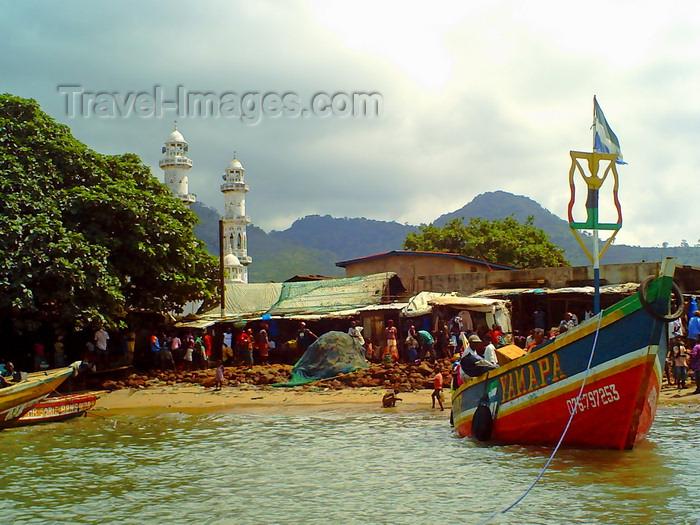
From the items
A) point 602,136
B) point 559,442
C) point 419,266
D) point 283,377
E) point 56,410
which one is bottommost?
point 56,410

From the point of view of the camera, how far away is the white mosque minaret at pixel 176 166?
60688 mm

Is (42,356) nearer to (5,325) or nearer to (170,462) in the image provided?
(5,325)

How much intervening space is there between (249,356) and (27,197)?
343 inches

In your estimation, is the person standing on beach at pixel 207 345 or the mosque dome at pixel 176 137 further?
the mosque dome at pixel 176 137

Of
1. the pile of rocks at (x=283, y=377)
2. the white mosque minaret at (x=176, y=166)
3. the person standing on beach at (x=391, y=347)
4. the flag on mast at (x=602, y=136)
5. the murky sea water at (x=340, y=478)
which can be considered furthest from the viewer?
the white mosque minaret at (x=176, y=166)

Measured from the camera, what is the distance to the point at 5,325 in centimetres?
2188

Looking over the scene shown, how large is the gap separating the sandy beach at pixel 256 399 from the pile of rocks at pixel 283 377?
1.34 ft

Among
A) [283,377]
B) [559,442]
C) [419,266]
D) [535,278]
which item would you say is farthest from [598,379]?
[419,266]

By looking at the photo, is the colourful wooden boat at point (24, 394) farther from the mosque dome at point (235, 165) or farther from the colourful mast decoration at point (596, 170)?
the mosque dome at point (235, 165)

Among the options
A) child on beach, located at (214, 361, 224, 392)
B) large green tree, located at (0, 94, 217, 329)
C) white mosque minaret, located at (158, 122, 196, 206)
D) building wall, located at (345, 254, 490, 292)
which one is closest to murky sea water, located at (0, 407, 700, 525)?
large green tree, located at (0, 94, 217, 329)

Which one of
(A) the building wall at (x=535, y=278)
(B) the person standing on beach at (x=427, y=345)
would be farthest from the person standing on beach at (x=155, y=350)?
(A) the building wall at (x=535, y=278)

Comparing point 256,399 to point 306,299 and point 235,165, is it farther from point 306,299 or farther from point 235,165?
point 235,165

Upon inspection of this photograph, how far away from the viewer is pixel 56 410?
16.8 meters

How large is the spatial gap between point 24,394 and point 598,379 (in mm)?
11758
